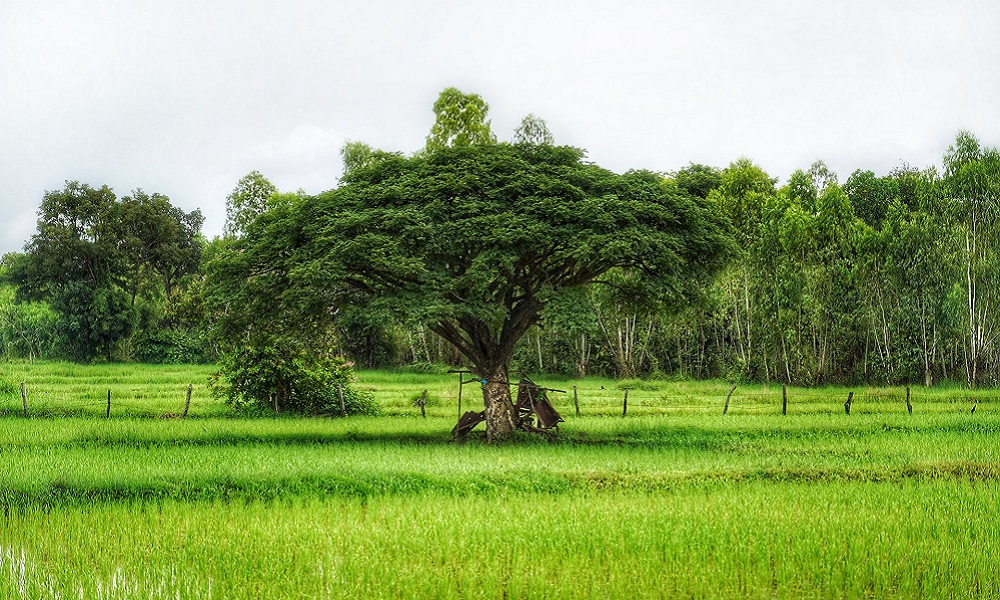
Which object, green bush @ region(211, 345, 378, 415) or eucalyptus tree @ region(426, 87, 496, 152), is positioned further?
eucalyptus tree @ region(426, 87, 496, 152)

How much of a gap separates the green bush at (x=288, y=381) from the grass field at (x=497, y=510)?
302 centimetres

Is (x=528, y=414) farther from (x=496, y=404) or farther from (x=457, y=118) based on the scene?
(x=457, y=118)

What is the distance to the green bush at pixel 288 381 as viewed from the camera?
79.8 ft

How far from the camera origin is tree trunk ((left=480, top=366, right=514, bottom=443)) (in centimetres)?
1908

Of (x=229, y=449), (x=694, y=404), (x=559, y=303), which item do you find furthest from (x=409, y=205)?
(x=694, y=404)

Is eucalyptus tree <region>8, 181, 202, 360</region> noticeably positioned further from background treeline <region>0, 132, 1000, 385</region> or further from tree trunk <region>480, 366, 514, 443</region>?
tree trunk <region>480, 366, 514, 443</region>

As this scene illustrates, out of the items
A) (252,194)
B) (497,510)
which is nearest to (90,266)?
(252,194)

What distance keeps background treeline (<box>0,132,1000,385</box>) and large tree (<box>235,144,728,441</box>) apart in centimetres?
626

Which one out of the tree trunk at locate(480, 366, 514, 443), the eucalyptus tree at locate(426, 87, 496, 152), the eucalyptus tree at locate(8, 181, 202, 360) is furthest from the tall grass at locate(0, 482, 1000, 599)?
the eucalyptus tree at locate(8, 181, 202, 360)

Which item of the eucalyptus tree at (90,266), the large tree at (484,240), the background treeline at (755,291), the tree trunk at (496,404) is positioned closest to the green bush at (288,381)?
the background treeline at (755,291)

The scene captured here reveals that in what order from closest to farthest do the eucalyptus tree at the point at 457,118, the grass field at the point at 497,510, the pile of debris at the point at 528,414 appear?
the grass field at the point at 497,510, the pile of debris at the point at 528,414, the eucalyptus tree at the point at 457,118

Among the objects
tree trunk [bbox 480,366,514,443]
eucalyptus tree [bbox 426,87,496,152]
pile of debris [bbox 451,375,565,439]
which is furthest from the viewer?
eucalyptus tree [bbox 426,87,496,152]

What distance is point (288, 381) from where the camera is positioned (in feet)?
82.3

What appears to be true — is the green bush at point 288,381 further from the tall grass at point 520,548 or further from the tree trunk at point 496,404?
the tall grass at point 520,548
